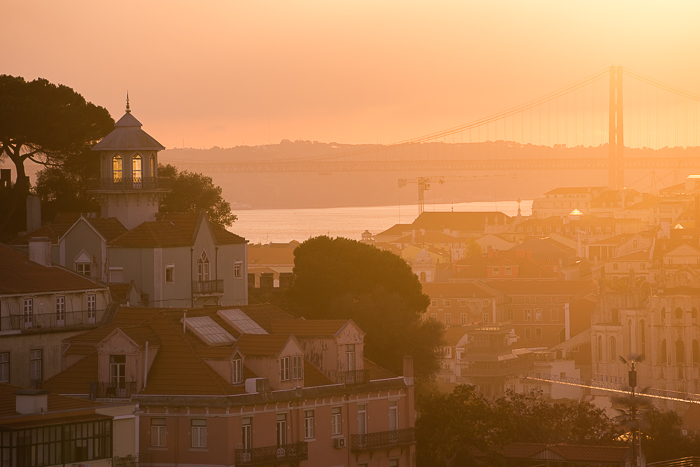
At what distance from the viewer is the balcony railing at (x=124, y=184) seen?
5434 cm

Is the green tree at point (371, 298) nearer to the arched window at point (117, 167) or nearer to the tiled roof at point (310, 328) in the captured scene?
the arched window at point (117, 167)

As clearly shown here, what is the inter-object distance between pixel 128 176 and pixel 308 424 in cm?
2142

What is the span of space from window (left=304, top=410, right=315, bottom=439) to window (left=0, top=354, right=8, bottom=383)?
30.5 feet

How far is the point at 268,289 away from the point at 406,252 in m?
107

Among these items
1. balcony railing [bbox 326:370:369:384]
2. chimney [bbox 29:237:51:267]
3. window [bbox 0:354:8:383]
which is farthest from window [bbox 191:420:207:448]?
chimney [bbox 29:237:51:267]

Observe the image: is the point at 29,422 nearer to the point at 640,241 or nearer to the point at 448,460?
the point at 448,460

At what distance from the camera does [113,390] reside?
A: 34656 mm

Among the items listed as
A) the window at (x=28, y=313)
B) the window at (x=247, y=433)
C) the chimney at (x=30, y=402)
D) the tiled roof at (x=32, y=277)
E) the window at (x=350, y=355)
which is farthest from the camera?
the tiled roof at (x=32, y=277)

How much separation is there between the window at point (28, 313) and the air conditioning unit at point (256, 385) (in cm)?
995

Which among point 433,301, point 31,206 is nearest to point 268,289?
point 31,206

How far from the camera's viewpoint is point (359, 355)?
124ft

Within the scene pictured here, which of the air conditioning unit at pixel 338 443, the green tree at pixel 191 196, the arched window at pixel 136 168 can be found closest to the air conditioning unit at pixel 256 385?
the air conditioning unit at pixel 338 443

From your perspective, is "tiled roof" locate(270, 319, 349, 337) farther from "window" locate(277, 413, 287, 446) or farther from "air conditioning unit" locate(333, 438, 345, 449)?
"window" locate(277, 413, 287, 446)

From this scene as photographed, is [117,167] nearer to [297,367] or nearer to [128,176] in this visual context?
[128,176]
